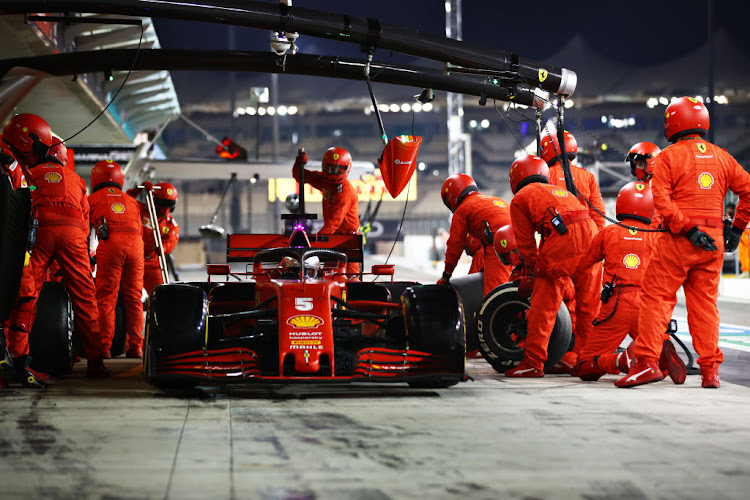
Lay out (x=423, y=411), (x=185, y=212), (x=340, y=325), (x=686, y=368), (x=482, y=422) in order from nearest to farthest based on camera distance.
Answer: (x=482, y=422), (x=423, y=411), (x=340, y=325), (x=686, y=368), (x=185, y=212)

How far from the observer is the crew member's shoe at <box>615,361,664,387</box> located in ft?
22.0

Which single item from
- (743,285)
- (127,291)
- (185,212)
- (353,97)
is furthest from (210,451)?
(353,97)

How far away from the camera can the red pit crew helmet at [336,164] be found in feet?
35.2

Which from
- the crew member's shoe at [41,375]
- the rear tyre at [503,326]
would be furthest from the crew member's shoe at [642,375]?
the crew member's shoe at [41,375]

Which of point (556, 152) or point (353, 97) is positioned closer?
point (556, 152)

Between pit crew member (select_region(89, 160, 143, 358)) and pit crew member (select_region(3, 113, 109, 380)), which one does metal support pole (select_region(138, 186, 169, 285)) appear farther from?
pit crew member (select_region(3, 113, 109, 380))

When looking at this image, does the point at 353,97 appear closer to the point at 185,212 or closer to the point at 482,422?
the point at 185,212

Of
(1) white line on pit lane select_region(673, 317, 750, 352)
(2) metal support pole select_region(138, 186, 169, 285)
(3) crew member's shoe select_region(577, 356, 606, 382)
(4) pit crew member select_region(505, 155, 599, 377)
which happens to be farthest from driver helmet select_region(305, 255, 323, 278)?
(1) white line on pit lane select_region(673, 317, 750, 352)

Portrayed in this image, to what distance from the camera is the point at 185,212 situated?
42562mm

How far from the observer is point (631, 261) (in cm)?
756

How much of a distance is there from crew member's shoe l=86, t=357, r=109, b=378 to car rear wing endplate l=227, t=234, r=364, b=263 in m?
1.51

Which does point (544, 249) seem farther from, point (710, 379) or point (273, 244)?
point (273, 244)

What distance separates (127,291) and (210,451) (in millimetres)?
5207

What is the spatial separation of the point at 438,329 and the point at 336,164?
484 centimetres
